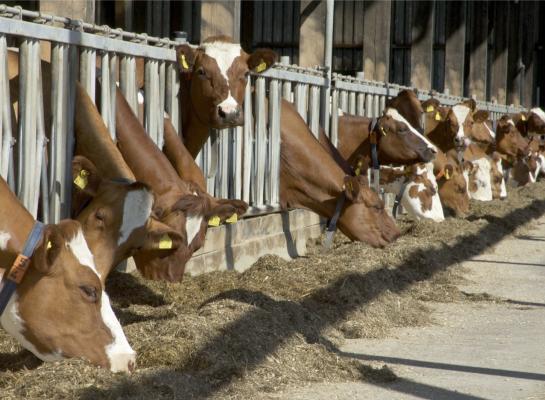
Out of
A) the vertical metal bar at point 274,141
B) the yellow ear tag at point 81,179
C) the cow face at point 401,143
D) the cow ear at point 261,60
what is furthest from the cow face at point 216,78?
the cow face at point 401,143

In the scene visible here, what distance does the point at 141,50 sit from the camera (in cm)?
866

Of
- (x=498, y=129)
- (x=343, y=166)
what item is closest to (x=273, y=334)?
(x=343, y=166)

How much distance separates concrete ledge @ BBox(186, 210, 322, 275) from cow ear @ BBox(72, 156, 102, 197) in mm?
2279

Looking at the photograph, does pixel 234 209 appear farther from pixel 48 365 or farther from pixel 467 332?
pixel 48 365

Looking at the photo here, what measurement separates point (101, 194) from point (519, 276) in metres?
5.89

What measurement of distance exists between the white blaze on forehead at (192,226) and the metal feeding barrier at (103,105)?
76 centimetres

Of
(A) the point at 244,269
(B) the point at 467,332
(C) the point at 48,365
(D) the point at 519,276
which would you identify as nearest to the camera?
(C) the point at 48,365

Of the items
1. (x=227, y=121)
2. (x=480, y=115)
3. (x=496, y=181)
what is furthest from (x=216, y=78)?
(x=496, y=181)

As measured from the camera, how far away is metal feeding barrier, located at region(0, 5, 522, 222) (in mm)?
7156

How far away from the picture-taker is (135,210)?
252 inches

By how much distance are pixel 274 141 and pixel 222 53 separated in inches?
73.2

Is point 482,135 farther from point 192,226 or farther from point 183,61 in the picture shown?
point 192,226

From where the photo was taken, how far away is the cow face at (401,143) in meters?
13.0

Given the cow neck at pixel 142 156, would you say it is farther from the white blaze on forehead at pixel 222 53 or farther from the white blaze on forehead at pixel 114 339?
the white blaze on forehead at pixel 114 339
